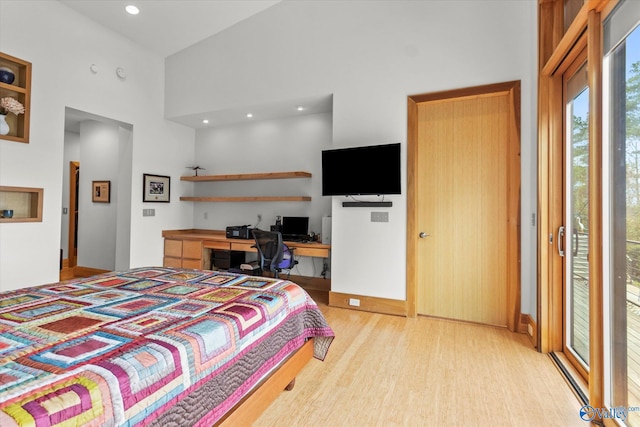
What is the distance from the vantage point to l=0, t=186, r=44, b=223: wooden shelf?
3275 millimetres

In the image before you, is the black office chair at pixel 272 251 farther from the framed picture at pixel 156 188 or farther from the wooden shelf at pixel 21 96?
the wooden shelf at pixel 21 96

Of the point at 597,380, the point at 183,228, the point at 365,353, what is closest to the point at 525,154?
the point at 597,380

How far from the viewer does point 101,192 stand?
5.36m

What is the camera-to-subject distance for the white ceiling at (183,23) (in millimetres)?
3826

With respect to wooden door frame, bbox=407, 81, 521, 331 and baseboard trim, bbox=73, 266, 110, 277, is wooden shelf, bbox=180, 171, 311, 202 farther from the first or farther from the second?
baseboard trim, bbox=73, 266, 110, 277

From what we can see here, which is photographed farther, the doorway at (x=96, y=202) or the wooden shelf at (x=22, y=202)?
the doorway at (x=96, y=202)

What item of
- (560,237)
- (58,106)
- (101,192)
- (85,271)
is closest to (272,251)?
(560,237)

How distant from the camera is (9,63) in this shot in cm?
330

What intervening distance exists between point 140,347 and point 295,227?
11.3ft

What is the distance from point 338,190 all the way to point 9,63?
3.63 metres

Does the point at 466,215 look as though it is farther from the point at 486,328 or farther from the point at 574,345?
the point at 574,345

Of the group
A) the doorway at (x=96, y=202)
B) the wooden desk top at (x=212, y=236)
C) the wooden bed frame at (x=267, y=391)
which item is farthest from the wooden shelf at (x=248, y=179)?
the wooden bed frame at (x=267, y=391)

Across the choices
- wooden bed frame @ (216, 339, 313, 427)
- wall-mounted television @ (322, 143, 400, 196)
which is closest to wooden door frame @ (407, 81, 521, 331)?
wall-mounted television @ (322, 143, 400, 196)

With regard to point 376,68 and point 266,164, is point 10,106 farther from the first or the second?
point 376,68
